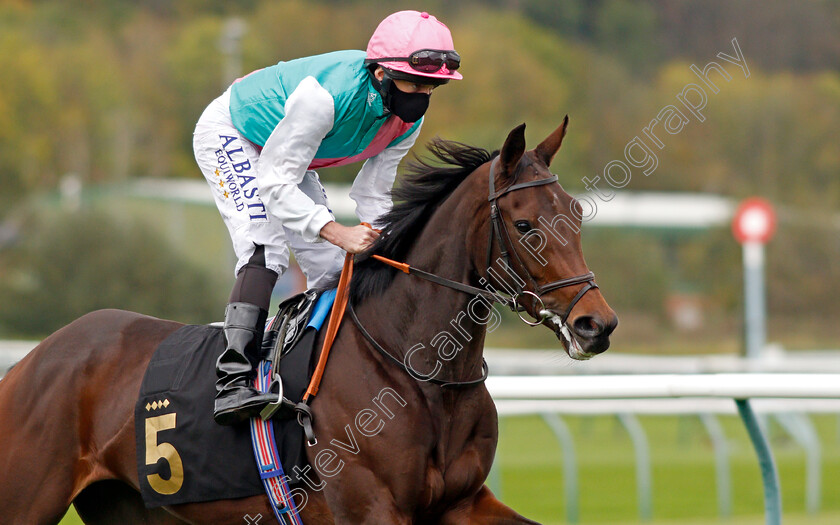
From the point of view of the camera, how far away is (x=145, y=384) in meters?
3.87

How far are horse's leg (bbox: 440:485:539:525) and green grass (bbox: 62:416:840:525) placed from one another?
3498 millimetres

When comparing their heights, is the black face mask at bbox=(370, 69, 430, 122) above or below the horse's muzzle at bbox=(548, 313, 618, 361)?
above

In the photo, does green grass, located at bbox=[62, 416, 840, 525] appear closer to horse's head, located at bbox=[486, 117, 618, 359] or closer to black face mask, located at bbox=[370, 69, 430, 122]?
black face mask, located at bbox=[370, 69, 430, 122]

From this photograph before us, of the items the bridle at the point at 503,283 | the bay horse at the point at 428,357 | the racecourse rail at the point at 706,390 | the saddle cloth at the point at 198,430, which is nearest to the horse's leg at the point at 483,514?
the bay horse at the point at 428,357

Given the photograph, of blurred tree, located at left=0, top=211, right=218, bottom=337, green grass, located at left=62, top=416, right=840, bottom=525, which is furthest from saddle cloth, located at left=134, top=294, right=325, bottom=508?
blurred tree, located at left=0, top=211, right=218, bottom=337

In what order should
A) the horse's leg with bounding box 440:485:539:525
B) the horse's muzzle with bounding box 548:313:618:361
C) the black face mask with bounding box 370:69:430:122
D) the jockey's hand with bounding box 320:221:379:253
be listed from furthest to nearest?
the black face mask with bounding box 370:69:430:122, the jockey's hand with bounding box 320:221:379:253, the horse's leg with bounding box 440:485:539:525, the horse's muzzle with bounding box 548:313:618:361

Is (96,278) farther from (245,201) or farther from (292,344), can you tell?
(292,344)

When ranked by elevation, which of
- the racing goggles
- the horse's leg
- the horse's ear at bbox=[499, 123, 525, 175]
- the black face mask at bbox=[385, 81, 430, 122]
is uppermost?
the racing goggles

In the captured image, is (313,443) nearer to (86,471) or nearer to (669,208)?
(86,471)

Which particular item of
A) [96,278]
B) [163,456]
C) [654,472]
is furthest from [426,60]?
[96,278]

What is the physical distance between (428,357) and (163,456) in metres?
1.01

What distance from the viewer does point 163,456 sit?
376 centimetres

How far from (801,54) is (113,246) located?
18.0 meters

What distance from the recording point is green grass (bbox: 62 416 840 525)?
7457 mm
